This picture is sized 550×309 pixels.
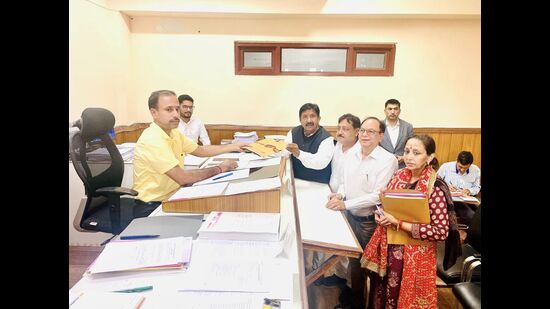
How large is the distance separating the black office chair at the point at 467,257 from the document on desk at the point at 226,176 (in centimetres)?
127

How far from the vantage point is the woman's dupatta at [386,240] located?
1697 millimetres

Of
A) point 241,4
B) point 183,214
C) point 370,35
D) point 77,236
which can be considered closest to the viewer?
point 183,214

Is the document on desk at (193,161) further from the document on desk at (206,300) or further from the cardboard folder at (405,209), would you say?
the document on desk at (206,300)

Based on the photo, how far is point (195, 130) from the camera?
167 inches

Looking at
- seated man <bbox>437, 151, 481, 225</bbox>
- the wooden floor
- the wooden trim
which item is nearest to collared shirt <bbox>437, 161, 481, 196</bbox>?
seated man <bbox>437, 151, 481, 225</bbox>

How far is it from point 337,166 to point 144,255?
1.70 meters

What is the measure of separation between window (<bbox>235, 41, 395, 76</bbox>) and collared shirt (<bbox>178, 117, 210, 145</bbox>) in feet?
2.80

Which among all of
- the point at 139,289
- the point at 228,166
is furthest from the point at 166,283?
the point at 228,166

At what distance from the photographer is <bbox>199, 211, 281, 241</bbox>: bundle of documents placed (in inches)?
46.4

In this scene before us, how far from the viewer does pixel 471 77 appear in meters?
4.38
